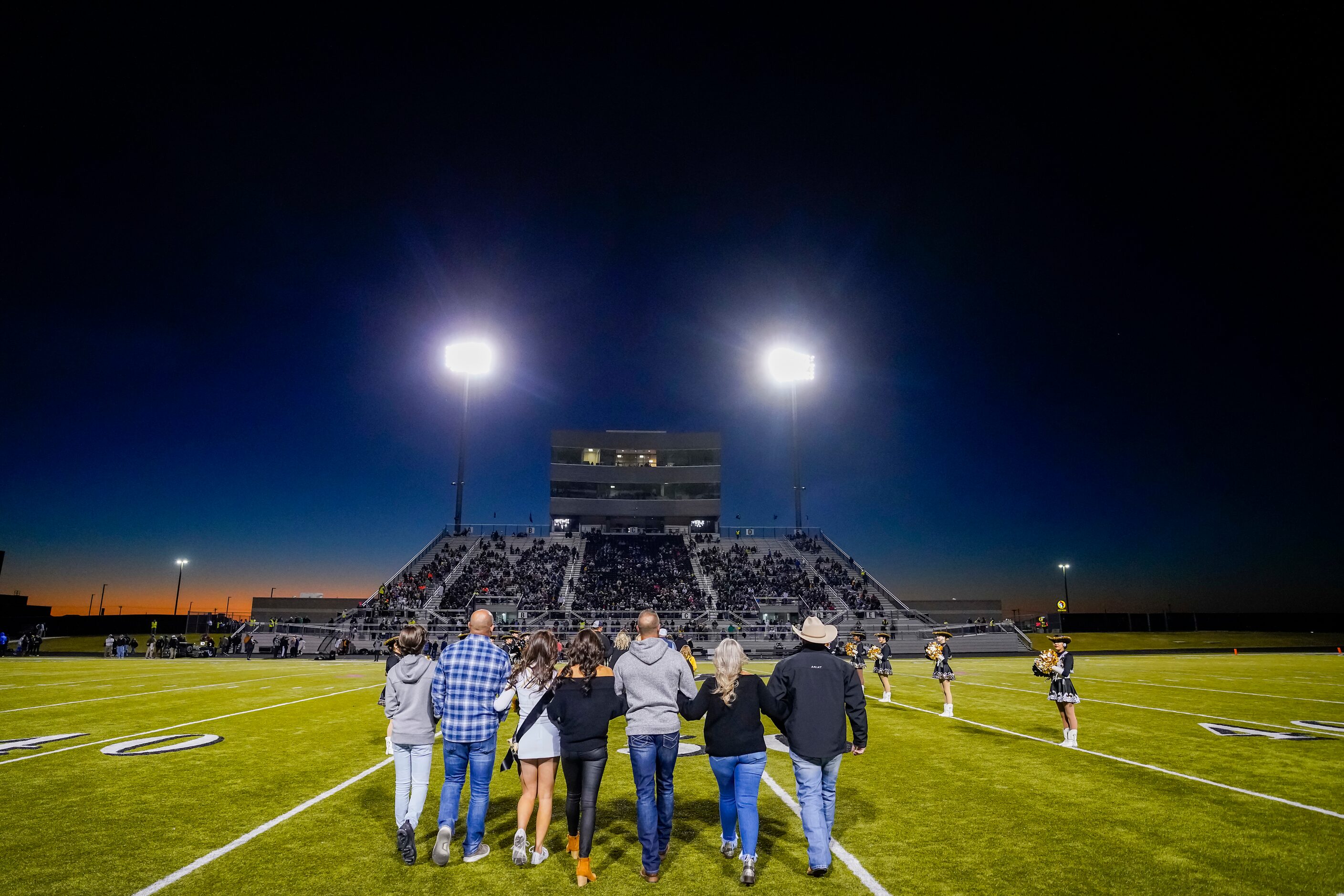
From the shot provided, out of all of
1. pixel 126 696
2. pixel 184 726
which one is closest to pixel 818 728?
pixel 184 726

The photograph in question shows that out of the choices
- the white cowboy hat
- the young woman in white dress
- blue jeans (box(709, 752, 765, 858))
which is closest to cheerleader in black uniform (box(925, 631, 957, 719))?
the white cowboy hat

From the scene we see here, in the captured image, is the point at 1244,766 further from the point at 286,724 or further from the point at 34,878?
the point at 286,724

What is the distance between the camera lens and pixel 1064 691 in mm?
12711

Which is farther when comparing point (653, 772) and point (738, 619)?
point (738, 619)

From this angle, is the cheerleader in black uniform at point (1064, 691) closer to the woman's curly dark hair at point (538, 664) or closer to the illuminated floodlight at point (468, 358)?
the woman's curly dark hair at point (538, 664)

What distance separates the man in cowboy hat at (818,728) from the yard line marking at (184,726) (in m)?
12.7

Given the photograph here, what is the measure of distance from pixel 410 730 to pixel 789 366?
2020 inches

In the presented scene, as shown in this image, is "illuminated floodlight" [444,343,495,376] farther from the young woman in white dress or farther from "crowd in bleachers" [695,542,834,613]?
the young woman in white dress

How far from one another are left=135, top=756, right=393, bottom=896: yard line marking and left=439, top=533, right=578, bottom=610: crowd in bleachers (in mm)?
39485

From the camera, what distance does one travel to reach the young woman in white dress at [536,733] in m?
6.33

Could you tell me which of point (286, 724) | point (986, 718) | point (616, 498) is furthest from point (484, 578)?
point (986, 718)

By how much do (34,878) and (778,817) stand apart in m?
7.42

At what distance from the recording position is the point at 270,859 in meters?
6.62

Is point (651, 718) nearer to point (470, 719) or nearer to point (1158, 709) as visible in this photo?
point (470, 719)
